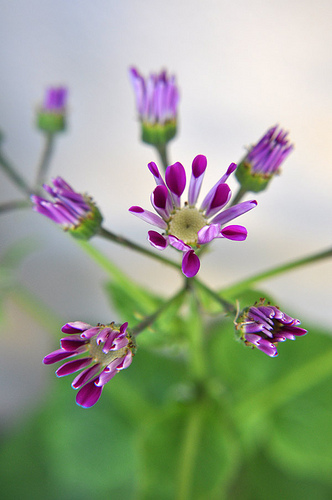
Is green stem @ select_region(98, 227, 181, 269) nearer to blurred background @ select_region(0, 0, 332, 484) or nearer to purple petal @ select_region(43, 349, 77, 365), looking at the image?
purple petal @ select_region(43, 349, 77, 365)

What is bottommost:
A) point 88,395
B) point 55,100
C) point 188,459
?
point 188,459

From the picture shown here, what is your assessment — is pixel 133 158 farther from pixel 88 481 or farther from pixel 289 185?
pixel 88 481

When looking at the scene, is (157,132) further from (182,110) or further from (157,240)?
(182,110)

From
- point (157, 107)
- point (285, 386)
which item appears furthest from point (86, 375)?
point (285, 386)

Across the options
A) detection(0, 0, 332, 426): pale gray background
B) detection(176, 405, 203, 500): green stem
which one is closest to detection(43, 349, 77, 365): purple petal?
detection(176, 405, 203, 500): green stem

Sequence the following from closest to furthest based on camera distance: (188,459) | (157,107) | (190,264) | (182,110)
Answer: (190,264) < (157,107) < (188,459) < (182,110)

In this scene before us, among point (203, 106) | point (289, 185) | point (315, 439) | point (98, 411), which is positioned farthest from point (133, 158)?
point (315, 439)
